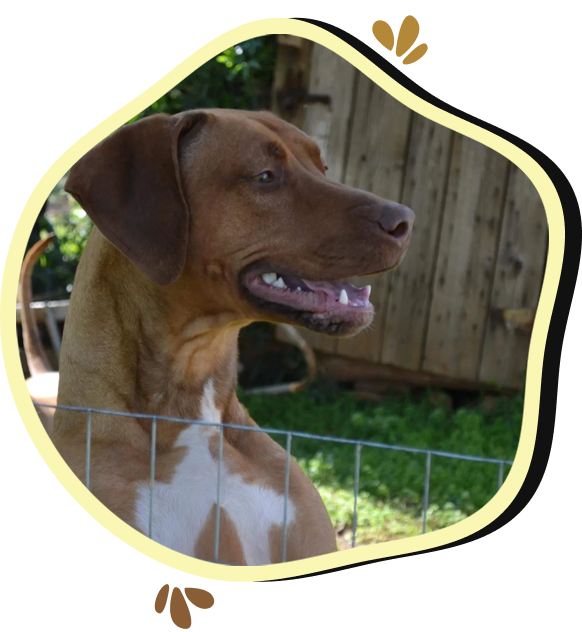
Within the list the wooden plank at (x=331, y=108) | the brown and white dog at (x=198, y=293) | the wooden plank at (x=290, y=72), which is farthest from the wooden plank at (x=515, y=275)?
the wooden plank at (x=290, y=72)

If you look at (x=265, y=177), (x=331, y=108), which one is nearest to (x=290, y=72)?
(x=331, y=108)

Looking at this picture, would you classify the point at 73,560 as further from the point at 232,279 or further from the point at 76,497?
the point at 232,279

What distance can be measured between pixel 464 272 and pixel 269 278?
61 centimetres

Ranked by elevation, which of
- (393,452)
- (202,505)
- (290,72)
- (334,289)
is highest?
(290,72)

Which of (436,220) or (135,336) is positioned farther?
(436,220)

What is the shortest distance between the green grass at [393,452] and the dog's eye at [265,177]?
0.71 meters

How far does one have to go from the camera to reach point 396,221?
70.5 inches

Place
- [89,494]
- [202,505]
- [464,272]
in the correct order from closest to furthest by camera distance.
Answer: [89,494] → [202,505] → [464,272]

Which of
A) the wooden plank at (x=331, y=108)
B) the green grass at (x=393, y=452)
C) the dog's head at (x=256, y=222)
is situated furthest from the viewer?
the green grass at (x=393, y=452)

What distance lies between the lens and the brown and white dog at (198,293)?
5.94 feet

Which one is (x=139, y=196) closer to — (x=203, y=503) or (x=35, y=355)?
(x=203, y=503)

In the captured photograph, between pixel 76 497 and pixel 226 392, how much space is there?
0.47 meters

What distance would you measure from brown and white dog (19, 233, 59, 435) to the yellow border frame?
Result: 19 centimetres

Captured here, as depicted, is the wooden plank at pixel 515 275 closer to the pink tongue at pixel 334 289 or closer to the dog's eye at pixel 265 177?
the pink tongue at pixel 334 289
